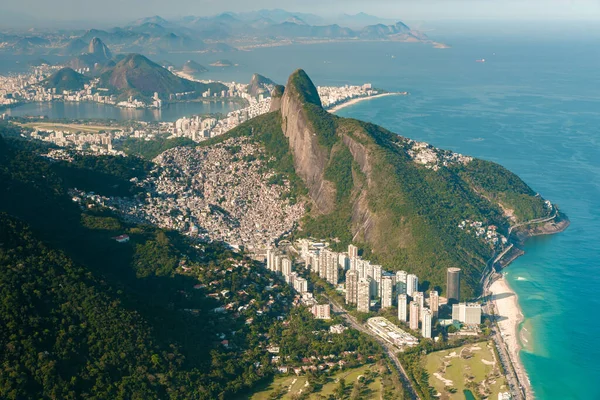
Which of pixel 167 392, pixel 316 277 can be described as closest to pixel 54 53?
pixel 316 277

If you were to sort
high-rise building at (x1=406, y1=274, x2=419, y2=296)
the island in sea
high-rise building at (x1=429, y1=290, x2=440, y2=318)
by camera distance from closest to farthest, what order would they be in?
the island in sea
high-rise building at (x1=429, y1=290, x2=440, y2=318)
high-rise building at (x1=406, y1=274, x2=419, y2=296)

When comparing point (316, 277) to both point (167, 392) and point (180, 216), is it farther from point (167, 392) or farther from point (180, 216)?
point (167, 392)

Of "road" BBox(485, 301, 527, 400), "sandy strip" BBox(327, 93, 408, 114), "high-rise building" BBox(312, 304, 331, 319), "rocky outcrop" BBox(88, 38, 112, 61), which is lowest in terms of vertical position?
"road" BBox(485, 301, 527, 400)

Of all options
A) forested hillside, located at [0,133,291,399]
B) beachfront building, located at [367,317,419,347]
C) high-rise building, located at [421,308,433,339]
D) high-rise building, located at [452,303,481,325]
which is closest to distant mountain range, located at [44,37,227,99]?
forested hillside, located at [0,133,291,399]

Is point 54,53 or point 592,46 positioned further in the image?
point 592,46

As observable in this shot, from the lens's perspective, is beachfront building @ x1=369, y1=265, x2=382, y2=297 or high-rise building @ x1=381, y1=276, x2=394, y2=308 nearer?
high-rise building @ x1=381, y1=276, x2=394, y2=308

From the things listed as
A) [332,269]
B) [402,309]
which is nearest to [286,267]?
[332,269]

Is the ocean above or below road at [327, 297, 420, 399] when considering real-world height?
above

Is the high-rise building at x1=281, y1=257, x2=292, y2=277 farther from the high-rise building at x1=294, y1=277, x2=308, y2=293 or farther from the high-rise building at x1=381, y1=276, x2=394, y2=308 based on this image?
the high-rise building at x1=381, y1=276, x2=394, y2=308
